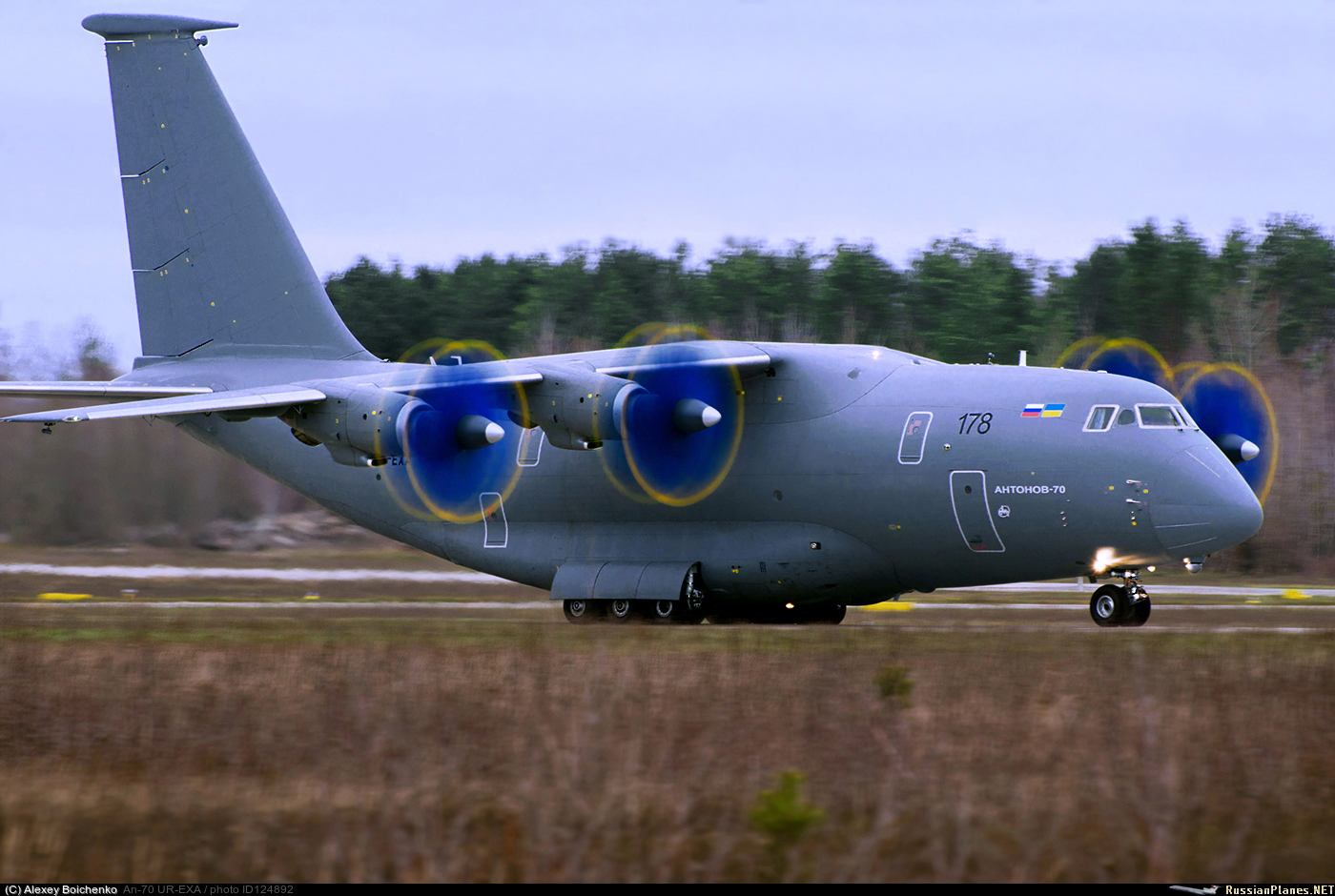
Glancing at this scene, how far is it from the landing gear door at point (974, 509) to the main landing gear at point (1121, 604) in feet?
4.88

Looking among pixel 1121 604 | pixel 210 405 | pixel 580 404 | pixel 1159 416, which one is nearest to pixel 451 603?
pixel 210 405

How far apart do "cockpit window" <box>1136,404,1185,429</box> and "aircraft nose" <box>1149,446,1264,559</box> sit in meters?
0.55

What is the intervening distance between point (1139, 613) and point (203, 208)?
55.7 feet

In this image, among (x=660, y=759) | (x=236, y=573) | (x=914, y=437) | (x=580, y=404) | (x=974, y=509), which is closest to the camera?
(x=660, y=759)

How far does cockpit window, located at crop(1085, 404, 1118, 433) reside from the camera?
2058 centimetres

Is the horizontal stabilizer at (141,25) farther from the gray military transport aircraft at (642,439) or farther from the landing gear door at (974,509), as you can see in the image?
the landing gear door at (974,509)

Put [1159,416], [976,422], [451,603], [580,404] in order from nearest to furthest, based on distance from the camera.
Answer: [1159,416]
[976,422]
[580,404]
[451,603]

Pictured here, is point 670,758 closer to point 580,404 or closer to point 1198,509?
point 580,404

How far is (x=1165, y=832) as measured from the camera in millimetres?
9523

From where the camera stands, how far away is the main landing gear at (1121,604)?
20.6 meters

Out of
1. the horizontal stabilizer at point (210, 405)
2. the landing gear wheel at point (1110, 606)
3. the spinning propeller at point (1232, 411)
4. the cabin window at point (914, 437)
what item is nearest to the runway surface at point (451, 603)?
the landing gear wheel at point (1110, 606)

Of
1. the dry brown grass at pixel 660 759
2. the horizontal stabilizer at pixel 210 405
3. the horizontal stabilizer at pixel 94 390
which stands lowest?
the dry brown grass at pixel 660 759

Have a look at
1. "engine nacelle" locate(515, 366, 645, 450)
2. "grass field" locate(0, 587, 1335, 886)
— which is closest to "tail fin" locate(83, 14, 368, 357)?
"engine nacelle" locate(515, 366, 645, 450)

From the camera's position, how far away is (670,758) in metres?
12.2
